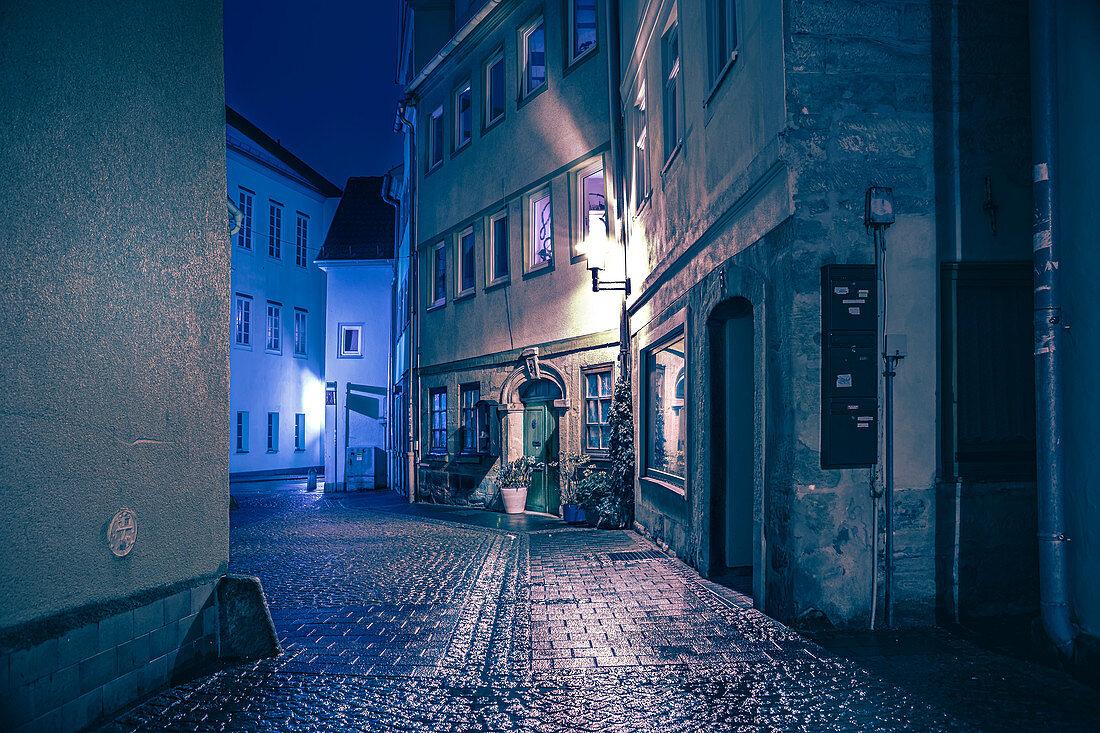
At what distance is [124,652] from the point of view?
420cm

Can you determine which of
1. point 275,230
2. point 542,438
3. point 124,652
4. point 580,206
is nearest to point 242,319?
point 275,230

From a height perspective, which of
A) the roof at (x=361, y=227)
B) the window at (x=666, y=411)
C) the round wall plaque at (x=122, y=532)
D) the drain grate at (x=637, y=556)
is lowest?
the drain grate at (x=637, y=556)

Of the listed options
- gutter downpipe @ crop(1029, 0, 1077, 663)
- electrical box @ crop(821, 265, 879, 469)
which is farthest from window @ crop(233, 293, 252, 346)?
gutter downpipe @ crop(1029, 0, 1077, 663)

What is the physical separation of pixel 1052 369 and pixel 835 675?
237 centimetres

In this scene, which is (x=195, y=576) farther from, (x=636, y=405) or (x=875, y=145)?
(x=636, y=405)

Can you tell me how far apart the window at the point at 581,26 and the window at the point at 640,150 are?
295 cm

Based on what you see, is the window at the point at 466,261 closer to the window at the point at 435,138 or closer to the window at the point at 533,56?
the window at the point at 435,138

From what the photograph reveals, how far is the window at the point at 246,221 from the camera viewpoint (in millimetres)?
27938

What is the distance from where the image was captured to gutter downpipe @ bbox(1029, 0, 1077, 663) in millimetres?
4758

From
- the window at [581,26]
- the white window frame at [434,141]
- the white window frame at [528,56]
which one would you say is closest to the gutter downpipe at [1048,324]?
the window at [581,26]

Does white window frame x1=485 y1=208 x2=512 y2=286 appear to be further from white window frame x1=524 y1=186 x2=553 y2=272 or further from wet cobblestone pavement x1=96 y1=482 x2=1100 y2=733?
wet cobblestone pavement x1=96 y1=482 x2=1100 y2=733

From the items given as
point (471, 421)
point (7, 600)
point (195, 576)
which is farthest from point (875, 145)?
point (471, 421)

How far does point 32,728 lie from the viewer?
352cm

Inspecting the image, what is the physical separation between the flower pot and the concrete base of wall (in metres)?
9.16
